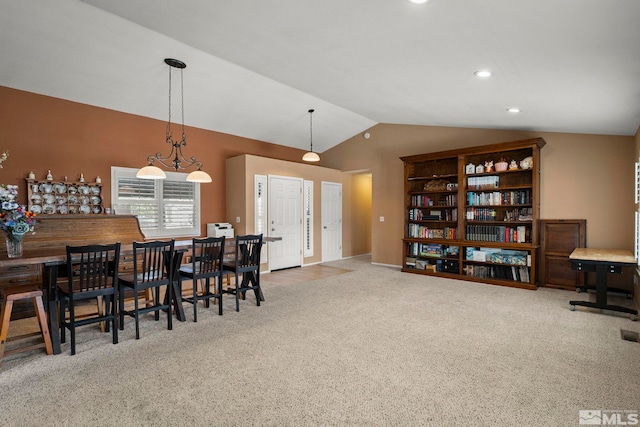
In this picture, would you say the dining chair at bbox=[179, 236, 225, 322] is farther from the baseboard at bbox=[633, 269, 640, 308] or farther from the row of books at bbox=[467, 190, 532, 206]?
the baseboard at bbox=[633, 269, 640, 308]

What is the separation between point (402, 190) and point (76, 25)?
5.99 meters

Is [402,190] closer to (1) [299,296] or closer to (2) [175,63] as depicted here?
(1) [299,296]

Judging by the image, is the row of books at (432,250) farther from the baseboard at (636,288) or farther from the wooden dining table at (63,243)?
the wooden dining table at (63,243)

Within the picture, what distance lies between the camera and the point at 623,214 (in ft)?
16.8

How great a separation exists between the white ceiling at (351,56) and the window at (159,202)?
111cm

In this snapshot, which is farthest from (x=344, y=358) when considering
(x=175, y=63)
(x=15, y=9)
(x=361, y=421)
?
(x=15, y=9)

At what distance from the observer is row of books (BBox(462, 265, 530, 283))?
564cm

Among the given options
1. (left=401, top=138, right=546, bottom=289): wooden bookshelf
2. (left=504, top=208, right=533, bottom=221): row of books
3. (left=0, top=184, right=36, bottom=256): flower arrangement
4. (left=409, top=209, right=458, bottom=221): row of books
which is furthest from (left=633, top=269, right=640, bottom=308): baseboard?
(left=0, top=184, right=36, bottom=256): flower arrangement

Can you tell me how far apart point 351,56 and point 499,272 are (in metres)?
4.47

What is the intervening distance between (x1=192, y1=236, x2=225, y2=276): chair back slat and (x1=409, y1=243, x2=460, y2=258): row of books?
13.5 ft

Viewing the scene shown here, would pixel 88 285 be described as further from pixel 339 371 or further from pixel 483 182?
pixel 483 182

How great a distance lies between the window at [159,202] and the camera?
549cm

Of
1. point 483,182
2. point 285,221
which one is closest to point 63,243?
point 285,221

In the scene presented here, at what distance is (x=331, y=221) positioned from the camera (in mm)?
8406
